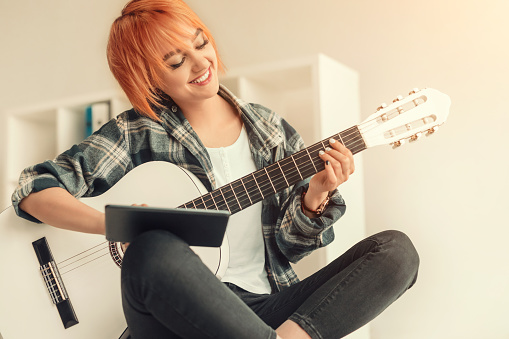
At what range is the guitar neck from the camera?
1190 millimetres

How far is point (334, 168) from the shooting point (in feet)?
3.83

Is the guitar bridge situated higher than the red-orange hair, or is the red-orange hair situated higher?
the red-orange hair

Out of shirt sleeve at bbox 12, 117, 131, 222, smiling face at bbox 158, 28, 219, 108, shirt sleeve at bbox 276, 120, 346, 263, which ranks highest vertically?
smiling face at bbox 158, 28, 219, 108

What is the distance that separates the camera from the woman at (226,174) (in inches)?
41.4

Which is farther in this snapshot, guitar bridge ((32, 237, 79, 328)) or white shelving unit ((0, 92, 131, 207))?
white shelving unit ((0, 92, 131, 207))

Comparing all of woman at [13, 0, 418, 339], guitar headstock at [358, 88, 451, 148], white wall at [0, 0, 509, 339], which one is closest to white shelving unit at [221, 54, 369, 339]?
white wall at [0, 0, 509, 339]

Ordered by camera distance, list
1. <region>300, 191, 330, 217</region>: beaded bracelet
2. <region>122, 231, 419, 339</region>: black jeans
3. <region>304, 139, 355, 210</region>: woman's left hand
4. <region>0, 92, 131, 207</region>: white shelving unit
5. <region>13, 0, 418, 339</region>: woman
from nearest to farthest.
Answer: <region>122, 231, 419, 339</region>: black jeans
<region>13, 0, 418, 339</region>: woman
<region>304, 139, 355, 210</region>: woman's left hand
<region>300, 191, 330, 217</region>: beaded bracelet
<region>0, 92, 131, 207</region>: white shelving unit

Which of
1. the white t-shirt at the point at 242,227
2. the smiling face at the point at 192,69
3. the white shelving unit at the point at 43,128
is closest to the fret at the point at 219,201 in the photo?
the white t-shirt at the point at 242,227

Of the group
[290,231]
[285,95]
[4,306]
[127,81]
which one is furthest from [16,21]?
[290,231]

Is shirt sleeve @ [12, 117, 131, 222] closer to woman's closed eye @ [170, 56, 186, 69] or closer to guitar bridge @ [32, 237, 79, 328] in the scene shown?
guitar bridge @ [32, 237, 79, 328]

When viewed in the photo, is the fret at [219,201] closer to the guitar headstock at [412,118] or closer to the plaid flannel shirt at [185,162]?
the plaid flannel shirt at [185,162]

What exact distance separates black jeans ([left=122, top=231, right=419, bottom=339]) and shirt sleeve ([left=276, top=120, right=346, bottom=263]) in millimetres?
100

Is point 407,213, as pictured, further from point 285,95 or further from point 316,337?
point 316,337

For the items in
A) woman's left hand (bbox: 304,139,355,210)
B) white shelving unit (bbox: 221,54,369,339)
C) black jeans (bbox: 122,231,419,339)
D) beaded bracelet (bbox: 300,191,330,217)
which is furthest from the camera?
white shelving unit (bbox: 221,54,369,339)
